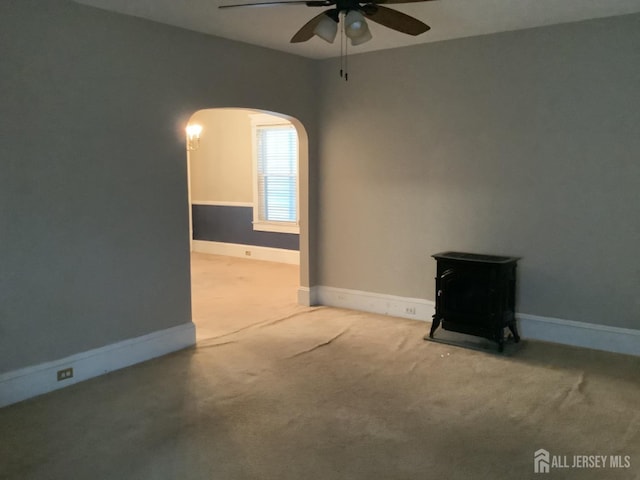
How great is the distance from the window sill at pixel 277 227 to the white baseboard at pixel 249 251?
30 centimetres

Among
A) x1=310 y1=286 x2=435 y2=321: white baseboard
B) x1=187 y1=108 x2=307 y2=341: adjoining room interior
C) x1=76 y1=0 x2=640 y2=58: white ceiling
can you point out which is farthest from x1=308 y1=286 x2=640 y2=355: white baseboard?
x1=76 y1=0 x2=640 y2=58: white ceiling

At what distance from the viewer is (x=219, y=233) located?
9.30m

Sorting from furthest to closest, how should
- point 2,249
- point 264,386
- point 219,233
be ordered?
point 219,233 < point 264,386 < point 2,249

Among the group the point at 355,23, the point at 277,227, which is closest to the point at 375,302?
the point at 355,23

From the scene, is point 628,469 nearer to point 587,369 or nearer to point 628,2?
point 587,369

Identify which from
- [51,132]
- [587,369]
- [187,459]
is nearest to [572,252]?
[587,369]

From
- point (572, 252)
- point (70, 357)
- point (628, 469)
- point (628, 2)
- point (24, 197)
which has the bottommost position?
point (628, 469)

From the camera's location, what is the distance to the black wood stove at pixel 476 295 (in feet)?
13.9

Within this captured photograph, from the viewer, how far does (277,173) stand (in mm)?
8336

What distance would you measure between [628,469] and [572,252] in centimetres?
206

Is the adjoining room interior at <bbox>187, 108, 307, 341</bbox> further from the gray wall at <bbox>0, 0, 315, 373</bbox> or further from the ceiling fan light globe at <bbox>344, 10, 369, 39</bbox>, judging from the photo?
the ceiling fan light globe at <bbox>344, 10, 369, 39</bbox>

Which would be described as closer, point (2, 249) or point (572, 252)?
point (2, 249)

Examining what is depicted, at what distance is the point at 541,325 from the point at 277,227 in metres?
4.76

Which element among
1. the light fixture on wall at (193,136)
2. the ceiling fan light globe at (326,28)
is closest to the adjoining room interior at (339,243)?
the ceiling fan light globe at (326,28)
